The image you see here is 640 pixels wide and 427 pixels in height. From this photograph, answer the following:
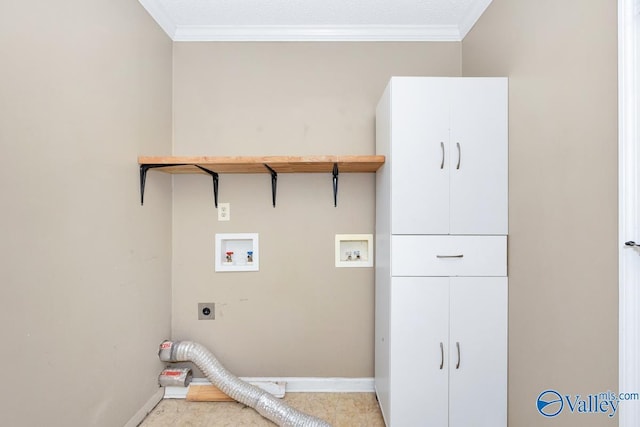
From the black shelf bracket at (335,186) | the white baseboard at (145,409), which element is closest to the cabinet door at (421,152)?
the black shelf bracket at (335,186)

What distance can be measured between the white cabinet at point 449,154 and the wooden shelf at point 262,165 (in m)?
0.22

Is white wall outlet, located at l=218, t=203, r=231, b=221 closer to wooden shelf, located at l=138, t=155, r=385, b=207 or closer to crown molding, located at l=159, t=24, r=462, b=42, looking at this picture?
wooden shelf, located at l=138, t=155, r=385, b=207

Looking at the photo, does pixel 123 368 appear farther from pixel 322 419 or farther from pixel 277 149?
pixel 277 149

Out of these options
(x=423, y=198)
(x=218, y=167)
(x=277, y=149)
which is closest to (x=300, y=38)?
(x=277, y=149)

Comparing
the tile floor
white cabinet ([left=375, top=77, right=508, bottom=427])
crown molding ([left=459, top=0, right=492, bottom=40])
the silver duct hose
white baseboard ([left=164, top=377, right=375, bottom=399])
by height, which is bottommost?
the tile floor

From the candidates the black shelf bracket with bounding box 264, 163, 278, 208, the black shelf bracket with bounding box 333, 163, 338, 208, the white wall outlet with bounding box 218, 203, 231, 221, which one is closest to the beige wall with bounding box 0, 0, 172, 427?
the white wall outlet with bounding box 218, 203, 231, 221

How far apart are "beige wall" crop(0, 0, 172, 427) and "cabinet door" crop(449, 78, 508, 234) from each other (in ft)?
5.42

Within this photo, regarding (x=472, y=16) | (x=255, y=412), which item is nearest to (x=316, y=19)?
(x=472, y=16)

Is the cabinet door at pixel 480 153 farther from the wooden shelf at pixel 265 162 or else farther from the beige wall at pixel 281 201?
the beige wall at pixel 281 201

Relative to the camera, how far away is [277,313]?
2.30 m

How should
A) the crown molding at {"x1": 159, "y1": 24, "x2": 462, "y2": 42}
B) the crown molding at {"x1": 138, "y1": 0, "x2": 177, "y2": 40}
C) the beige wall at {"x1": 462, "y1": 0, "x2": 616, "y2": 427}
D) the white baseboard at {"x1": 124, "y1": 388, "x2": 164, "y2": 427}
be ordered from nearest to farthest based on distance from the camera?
the beige wall at {"x1": 462, "y1": 0, "x2": 616, "y2": 427}, the white baseboard at {"x1": 124, "y1": 388, "x2": 164, "y2": 427}, the crown molding at {"x1": 138, "y1": 0, "x2": 177, "y2": 40}, the crown molding at {"x1": 159, "y1": 24, "x2": 462, "y2": 42}

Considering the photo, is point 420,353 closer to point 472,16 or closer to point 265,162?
point 265,162

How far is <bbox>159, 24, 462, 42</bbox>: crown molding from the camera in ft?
7.38

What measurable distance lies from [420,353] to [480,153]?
1.04 metres
